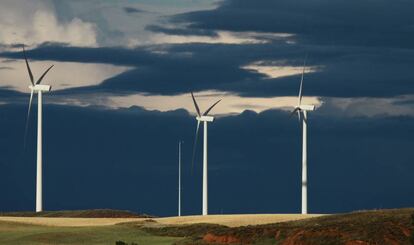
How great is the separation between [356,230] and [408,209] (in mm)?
20600

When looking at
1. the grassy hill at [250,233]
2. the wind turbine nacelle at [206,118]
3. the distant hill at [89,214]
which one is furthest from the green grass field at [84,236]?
the wind turbine nacelle at [206,118]

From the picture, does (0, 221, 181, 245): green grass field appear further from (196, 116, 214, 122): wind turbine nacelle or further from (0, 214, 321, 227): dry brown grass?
(196, 116, 214, 122): wind turbine nacelle

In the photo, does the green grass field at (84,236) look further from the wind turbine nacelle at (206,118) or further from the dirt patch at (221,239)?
the wind turbine nacelle at (206,118)

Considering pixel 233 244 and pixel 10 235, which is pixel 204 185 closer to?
pixel 10 235

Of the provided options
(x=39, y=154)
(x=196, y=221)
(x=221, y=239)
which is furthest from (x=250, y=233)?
(x=39, y=154)

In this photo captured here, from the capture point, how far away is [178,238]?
4075 inches

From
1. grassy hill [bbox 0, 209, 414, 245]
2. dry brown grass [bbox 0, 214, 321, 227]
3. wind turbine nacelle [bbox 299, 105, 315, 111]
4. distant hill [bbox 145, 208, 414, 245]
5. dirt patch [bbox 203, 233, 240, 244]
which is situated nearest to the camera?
distant hill [bbox 145, 208, 414, 245]

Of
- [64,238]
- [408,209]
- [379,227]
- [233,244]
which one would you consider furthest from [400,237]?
[64,238]

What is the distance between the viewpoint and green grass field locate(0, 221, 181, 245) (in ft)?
324

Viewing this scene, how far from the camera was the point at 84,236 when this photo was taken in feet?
337

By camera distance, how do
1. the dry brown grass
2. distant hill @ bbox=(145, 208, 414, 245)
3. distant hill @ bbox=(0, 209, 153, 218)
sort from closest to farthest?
distant hill @ bbox=(145, 208, 414, 245), the dry brown grass, distant hill @ bbox=(0, 209, 153, 218)

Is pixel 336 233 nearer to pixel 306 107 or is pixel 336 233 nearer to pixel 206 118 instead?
pixel 306 107

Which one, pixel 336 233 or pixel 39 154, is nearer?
pixel 336 233

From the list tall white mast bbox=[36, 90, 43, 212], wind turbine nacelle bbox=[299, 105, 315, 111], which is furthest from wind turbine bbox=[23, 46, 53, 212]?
wind turbine nacelle bbox=[299, 105, 315, 111]
